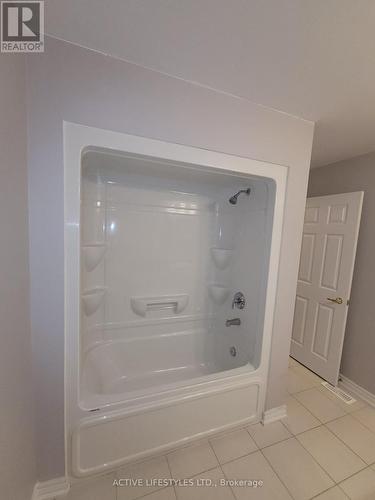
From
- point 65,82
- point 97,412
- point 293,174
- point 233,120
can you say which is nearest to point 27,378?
point 97,412

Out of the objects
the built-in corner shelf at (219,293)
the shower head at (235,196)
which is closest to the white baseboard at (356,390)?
the built-in corner shelf at (219,293)

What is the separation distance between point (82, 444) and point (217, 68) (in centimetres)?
209

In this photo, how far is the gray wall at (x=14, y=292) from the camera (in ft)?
2.47

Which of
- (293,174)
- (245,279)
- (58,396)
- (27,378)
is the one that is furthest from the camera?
(245,279)

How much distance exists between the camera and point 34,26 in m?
0.88

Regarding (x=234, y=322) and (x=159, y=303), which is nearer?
(x=234, y=322)

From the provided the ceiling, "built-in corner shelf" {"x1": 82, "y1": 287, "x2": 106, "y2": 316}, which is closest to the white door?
the ceiling

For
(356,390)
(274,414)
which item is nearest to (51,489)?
(274,414)

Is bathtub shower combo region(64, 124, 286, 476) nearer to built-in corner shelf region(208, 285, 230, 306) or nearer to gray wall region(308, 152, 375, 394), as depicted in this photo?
built-in corner shelf region(208, 285, 230, 306)

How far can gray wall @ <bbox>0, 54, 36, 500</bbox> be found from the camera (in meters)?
0.75

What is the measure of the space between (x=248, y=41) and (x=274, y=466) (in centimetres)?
228

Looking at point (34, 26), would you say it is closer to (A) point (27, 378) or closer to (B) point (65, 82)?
(B) point (65, 82)

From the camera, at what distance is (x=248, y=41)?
3.01 ft

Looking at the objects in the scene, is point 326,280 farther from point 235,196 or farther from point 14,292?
point 14,292
